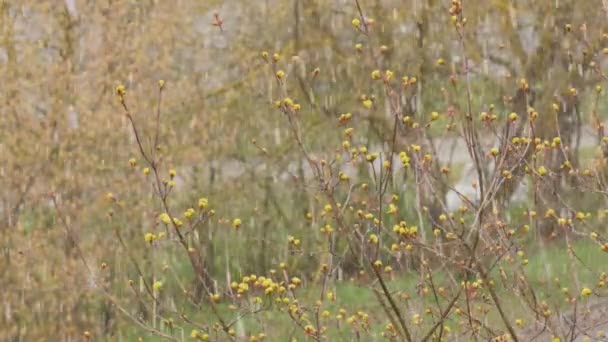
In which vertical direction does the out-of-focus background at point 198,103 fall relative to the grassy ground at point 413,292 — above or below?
above

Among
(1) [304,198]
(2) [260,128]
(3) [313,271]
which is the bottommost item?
(3) [313,271]

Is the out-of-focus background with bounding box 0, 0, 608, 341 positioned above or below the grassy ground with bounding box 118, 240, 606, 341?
above

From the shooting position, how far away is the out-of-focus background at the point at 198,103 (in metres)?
9.68

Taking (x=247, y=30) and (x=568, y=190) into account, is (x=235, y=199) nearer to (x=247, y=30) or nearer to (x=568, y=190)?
(x=247, y=30)

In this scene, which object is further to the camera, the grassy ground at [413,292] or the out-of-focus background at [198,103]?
the grassy ground at [413,292]

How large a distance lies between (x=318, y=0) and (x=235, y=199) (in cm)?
262

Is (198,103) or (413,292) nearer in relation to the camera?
(413,292)

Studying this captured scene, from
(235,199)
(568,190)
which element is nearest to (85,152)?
(235,199)

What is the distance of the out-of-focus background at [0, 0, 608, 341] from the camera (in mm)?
9680

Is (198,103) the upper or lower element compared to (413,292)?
upper

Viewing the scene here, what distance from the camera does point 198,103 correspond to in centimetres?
1197

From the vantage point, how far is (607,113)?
65.1 feet

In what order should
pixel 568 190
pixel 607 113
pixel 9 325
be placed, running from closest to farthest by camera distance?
1. pixel 9 325
2. pixel 568 190
3. pixel 607 113

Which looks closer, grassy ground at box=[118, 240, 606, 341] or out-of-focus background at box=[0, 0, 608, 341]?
out-of-focus background at box=[0, 0, 608, 341]
